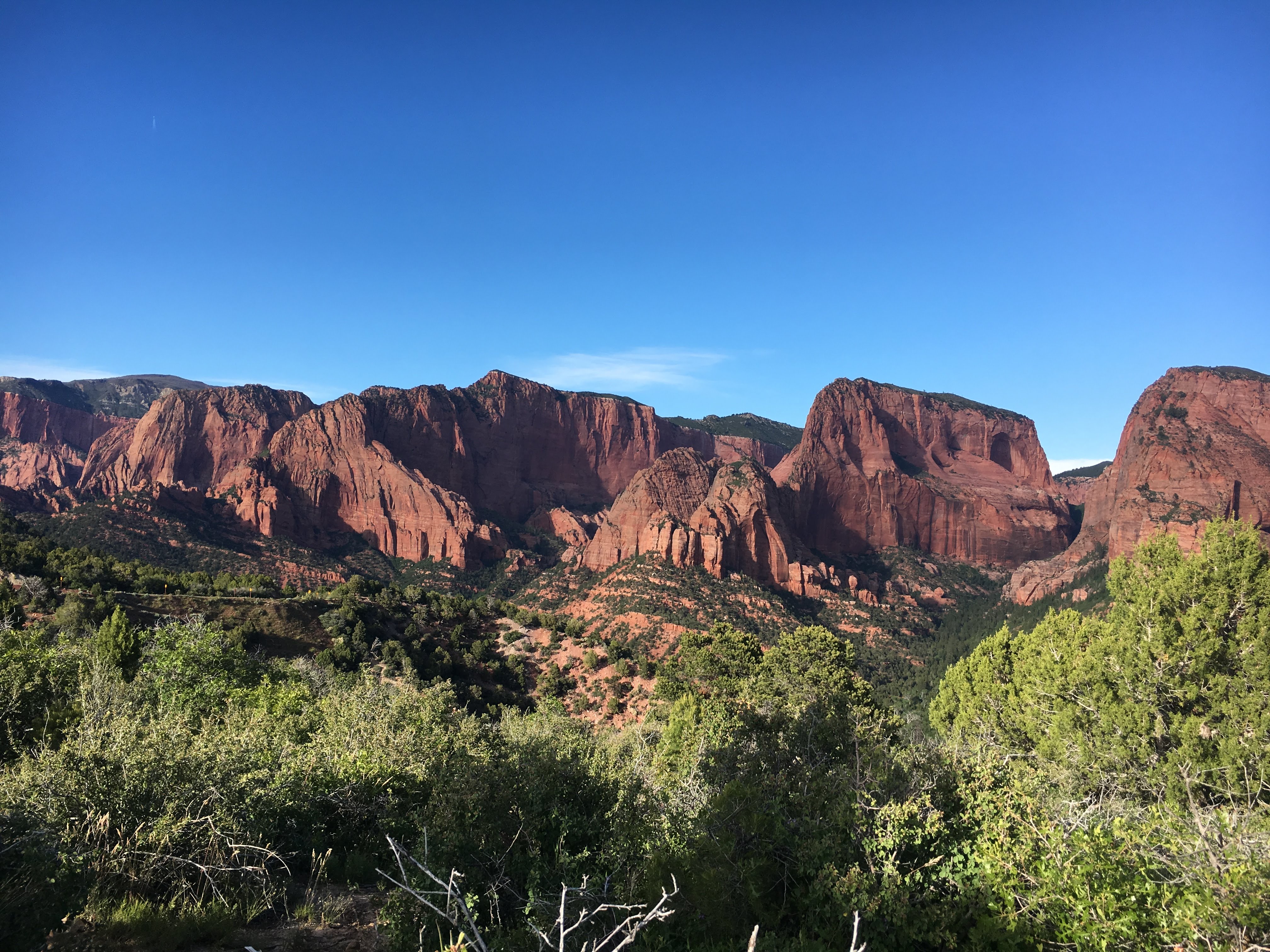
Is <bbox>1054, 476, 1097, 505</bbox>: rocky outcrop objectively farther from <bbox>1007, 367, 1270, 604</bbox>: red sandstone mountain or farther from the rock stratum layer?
<bbox>1007, 367, 1270, 604</bbox>: red sandstone mountain

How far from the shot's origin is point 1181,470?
9050 centimetres

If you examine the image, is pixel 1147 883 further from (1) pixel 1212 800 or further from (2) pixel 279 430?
(2) pixel 279 430

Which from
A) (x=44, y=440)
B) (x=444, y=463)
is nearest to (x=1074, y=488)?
(x=444, y=463)

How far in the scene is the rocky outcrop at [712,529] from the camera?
299ft

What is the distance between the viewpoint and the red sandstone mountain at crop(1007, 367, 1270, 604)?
8556 centimetres

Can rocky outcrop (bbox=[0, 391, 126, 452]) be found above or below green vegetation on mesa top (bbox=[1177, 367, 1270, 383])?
below

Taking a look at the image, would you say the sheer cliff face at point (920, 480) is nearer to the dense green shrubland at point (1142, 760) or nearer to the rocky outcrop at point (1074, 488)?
the rocky outcrop at point (1074, 488)

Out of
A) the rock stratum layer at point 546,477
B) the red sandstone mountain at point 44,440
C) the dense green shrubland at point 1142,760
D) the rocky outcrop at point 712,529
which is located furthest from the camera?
the red sandstone mountain at point 44,440

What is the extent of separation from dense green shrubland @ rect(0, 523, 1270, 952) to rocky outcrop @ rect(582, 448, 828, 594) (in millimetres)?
67838

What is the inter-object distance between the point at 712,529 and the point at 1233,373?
9395 cm

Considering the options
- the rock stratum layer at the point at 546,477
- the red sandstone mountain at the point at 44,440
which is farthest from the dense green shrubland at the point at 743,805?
the red sandstone mountain at the point at 44,440

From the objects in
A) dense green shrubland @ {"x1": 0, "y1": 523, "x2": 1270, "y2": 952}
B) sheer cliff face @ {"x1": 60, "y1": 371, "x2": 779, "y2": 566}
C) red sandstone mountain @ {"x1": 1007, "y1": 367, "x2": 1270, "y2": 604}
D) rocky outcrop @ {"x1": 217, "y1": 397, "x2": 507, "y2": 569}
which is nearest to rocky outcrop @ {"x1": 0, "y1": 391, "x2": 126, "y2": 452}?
sheer cliff face @ {"x1": 60, "y1": 371, "x2": 779, "y2": 566}

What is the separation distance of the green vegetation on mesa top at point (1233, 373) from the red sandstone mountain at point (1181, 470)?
181mm

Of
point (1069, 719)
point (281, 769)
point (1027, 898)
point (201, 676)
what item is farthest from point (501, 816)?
point (201, 676)
